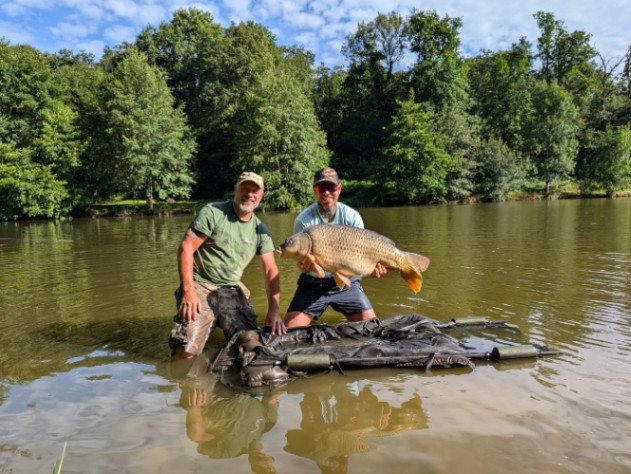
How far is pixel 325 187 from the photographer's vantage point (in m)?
5.08

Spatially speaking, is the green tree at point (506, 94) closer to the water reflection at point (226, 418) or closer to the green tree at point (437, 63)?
the green tree at point (437, 63)

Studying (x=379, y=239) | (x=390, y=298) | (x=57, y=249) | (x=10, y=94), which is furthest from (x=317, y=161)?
(x=379, y=239)

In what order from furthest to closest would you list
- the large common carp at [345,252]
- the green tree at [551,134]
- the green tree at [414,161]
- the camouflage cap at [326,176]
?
the green tree at [551,134] → the green tree at [414,161] → the camouflage cap at [326,176] → the large common carp at [345,252]

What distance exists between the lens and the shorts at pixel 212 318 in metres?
4.75

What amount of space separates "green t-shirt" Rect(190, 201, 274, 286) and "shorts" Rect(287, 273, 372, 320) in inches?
25.0

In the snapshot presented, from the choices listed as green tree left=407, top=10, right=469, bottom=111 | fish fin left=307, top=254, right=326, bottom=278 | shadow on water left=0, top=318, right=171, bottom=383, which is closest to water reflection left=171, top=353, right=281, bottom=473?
shadow on water left=0, top=318, right=171, bottom=383

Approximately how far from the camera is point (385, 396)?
396 cm

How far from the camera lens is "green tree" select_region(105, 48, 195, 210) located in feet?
119

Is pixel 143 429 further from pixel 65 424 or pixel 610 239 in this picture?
pixel 610 239

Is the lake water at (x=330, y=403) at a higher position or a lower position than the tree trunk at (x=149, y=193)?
lower

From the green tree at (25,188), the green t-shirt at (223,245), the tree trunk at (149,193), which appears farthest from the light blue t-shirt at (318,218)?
the tree trunk at (149,193)

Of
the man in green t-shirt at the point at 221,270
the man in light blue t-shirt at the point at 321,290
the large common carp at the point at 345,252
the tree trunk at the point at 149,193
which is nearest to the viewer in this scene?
the large common carp at the point at 345,252

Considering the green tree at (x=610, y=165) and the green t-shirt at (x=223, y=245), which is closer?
the green t-shirt at (x=223, y=245)

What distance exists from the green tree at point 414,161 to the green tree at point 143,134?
17678 millimetres
